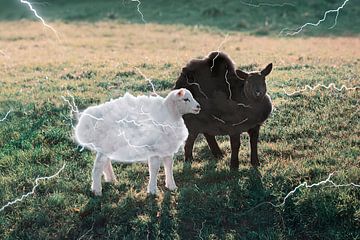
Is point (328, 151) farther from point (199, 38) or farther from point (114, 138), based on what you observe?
point (199, 38)

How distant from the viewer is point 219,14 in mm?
23875

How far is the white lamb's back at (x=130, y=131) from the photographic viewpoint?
637cm

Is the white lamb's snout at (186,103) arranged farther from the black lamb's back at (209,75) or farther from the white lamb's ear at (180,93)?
the black lamb's back at (209,75)

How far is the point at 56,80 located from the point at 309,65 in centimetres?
600

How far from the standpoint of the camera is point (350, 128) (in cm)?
860

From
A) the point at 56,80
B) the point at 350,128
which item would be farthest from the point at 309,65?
the point at 56,80

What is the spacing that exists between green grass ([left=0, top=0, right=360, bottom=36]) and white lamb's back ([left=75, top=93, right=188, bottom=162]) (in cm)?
1469

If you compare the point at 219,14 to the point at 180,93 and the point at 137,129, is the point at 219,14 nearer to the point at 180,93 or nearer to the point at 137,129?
the point at 180,93

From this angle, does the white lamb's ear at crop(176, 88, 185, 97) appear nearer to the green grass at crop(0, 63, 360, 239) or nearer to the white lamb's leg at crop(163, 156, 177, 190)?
the white lamb's leg at crop(163, 156, 177, 190)

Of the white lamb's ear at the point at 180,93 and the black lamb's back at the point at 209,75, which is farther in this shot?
the black lamb's back at the point at 209,75

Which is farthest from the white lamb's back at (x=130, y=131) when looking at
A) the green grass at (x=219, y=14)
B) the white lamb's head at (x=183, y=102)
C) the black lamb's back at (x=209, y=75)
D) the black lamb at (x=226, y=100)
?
the green grass at (x=219, y=14)

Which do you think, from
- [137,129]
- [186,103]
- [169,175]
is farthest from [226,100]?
[137,129]

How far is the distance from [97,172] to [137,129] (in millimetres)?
718

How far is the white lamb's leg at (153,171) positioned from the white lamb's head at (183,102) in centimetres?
65
